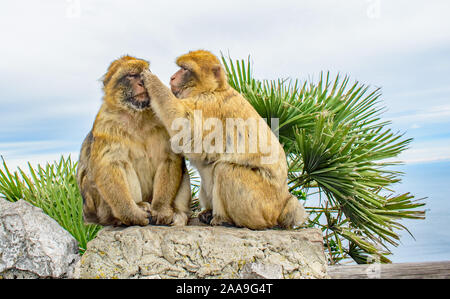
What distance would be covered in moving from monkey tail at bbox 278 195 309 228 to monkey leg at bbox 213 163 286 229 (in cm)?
17

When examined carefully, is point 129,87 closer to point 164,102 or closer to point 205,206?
point 164,102

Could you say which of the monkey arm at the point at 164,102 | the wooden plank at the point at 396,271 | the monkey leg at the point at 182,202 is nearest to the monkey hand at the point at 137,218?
the monkey leg at the point at 182,202

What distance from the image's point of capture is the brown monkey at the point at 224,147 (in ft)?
15.1

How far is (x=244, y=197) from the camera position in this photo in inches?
183

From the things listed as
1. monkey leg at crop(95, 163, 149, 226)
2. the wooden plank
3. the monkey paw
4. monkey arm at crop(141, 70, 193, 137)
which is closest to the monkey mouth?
monkey arm at crop(141, 70, 193, 137)

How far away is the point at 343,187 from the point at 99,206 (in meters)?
3.48

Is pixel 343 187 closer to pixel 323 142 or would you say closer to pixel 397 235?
pixel 323 142

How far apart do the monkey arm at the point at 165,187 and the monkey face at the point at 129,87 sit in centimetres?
66

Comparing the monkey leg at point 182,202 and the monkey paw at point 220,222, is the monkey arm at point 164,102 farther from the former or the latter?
the monkey paw at point 220,222

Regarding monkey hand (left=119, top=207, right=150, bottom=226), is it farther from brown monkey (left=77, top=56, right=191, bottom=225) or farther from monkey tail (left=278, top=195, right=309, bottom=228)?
monkey tail (left=278, top=195, right=309, bottom=228)

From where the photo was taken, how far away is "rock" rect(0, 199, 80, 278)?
532 centimetres

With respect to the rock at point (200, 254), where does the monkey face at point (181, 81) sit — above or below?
above

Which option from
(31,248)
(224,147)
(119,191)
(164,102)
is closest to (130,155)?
(119,191)

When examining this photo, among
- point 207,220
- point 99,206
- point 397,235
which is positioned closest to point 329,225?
point 397,235
